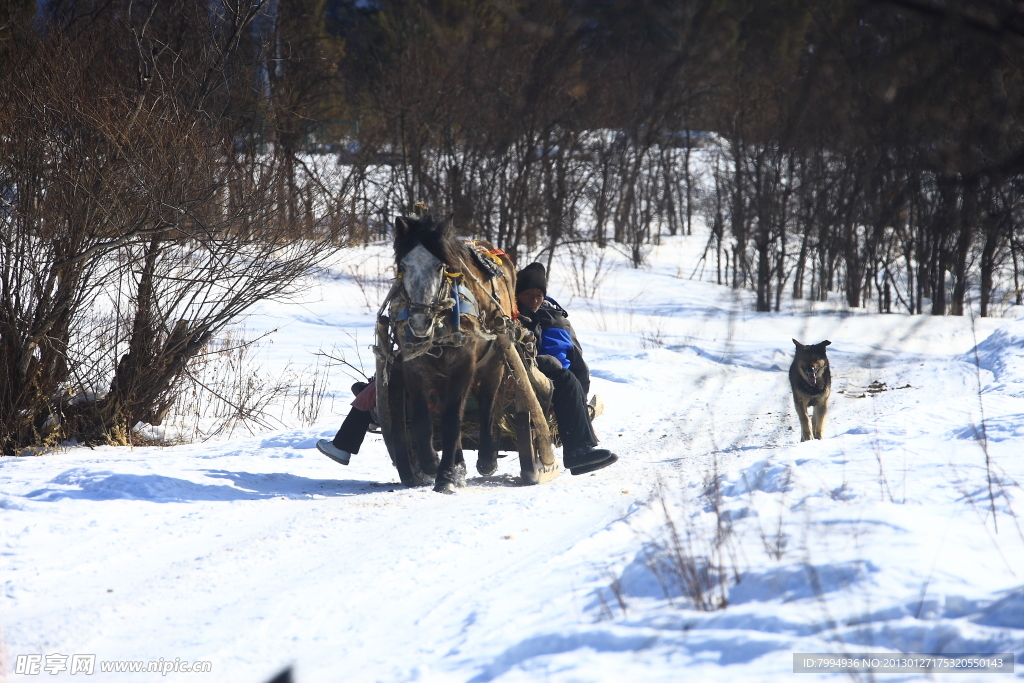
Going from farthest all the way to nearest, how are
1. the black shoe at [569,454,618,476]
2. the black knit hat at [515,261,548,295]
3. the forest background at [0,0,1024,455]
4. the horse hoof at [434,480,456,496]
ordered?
the black knit hat at [515,261,548,295] < the black shoe at [569,454,618,476] < the horse hoof at [434,480,456,496] < the forest background at [0,0,1024,455]

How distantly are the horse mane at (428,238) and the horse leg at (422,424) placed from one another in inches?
35.2

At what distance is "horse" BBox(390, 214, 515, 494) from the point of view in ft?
17.6

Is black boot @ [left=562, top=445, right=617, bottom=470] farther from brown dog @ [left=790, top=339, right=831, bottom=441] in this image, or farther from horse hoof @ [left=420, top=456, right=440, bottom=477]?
brown dog @ [left=790, top=339, right=831, bottom=441]

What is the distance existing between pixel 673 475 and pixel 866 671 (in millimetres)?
3793

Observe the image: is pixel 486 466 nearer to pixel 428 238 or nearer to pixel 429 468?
pixel 429 468

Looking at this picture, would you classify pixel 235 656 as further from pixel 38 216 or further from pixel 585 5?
pixel 38 216

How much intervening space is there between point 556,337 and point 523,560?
3358 mm

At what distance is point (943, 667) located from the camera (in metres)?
2.31

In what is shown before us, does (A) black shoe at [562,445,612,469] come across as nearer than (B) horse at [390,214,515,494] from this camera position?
No

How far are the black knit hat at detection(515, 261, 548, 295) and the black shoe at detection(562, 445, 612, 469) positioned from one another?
5.08 feet

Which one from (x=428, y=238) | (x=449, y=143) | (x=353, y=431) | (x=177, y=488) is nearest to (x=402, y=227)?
(x=428, y=238)

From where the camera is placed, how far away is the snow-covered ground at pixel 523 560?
265 cm

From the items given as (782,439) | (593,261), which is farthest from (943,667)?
(593,261)

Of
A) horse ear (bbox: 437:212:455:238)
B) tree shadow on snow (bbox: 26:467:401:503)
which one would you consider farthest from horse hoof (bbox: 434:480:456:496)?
horse ear (bbox: 437:212:455:238)
